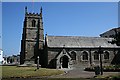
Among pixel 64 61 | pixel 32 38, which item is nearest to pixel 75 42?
pixel 64 61

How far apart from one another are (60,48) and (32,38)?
10.4 m

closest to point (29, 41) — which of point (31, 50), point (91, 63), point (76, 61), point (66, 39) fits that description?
point (31, 50)

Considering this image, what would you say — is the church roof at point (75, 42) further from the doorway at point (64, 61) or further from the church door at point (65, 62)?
the church door at point (65, 62)

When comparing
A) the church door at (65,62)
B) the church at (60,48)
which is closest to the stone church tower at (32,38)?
the church at (60,48)

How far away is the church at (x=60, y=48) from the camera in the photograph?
50250mm

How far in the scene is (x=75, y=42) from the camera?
53.5 metres

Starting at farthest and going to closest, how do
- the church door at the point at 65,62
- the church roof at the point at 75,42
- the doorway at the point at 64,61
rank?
the church roof at the point at 75,42 → the church door at the point at 65,62 → the doorway at the point at 64,61

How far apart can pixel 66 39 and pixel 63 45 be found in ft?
11.5

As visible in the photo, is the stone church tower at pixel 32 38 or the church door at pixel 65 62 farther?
the stone church tower at pixel 32 38

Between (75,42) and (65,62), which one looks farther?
(75,42)

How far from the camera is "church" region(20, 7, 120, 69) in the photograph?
165 ft

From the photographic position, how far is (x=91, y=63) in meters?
52.6

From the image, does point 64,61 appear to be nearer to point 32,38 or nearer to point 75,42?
point 75,42

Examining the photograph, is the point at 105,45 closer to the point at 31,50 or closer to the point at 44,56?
the point at 44,56
